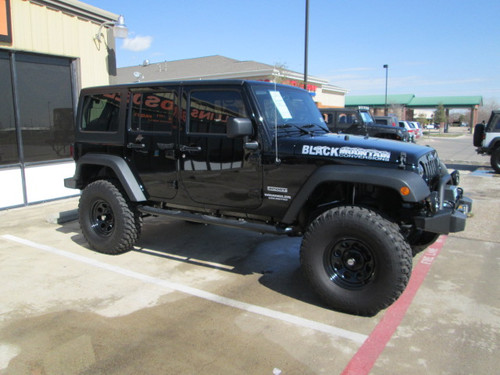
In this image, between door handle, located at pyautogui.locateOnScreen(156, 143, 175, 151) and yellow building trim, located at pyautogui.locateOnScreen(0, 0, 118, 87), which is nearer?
door handle, located at pyautogui.locateOnScreen(156, 143, 175, 151)

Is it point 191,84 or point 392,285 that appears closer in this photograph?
point 392,285

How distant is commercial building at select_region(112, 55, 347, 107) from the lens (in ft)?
77.5

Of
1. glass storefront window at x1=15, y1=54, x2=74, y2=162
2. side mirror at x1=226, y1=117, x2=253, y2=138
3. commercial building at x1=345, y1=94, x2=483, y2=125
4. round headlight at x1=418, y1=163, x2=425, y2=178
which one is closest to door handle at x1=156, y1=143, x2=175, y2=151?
side mirror at x1=226, y1=117, x2=253, y2=138

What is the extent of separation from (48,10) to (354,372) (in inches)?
324

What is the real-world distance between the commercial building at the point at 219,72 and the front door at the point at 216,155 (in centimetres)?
1645

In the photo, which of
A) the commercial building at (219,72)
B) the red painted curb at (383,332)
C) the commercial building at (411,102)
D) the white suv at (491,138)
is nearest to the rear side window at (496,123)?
the white suv at (491,138)

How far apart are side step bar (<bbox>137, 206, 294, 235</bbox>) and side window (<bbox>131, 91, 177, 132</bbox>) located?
0.94m

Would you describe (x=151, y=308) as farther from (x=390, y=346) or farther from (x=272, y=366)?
(x=390, y=346)

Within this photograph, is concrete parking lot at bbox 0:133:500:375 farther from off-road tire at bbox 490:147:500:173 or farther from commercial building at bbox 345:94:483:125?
commercial building at bbox 345:94:483:125

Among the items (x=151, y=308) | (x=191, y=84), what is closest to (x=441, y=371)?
(x=151, y=308)

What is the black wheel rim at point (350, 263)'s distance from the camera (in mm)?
3557

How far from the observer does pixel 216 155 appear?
425cm

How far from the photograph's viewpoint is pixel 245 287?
4203 millimetres

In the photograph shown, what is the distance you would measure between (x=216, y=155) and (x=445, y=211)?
222 cm
